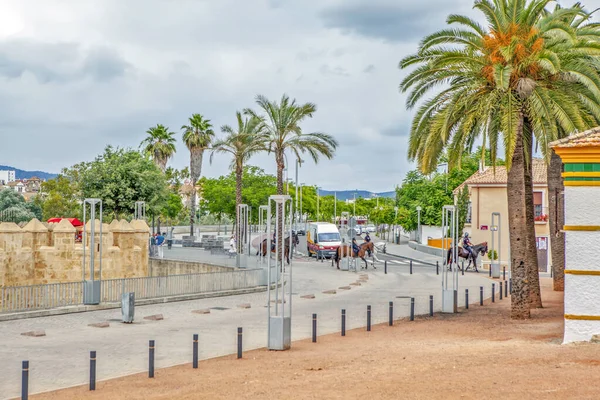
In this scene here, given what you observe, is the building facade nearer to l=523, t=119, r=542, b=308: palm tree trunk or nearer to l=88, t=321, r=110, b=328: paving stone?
l=523, t=119, r=542, b=308: palm tree trunk

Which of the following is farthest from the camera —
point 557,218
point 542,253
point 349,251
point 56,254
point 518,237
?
point 542,253

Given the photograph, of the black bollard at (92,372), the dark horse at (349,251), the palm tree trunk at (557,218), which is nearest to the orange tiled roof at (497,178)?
the dark horse at (349,251)

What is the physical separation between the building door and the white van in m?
13.2

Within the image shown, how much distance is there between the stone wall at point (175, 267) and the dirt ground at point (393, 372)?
20.0m

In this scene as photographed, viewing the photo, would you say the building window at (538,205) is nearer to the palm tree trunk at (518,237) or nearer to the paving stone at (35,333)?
the palm tree trunk at (518,237)

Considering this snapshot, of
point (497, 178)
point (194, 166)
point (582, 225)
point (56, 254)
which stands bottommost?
point (56, 254)

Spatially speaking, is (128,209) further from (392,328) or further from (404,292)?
(392,328)

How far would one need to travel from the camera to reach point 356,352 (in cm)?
1468

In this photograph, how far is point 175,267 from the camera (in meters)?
37.7

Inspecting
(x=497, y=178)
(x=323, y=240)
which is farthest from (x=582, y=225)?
(x=323, y=240)

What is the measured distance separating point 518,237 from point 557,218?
794cm

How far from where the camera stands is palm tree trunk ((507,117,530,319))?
19.8 metres

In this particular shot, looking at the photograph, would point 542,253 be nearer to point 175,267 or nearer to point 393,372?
point 175,267

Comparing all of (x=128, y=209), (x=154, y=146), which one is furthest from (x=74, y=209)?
(x=128, y=209)
